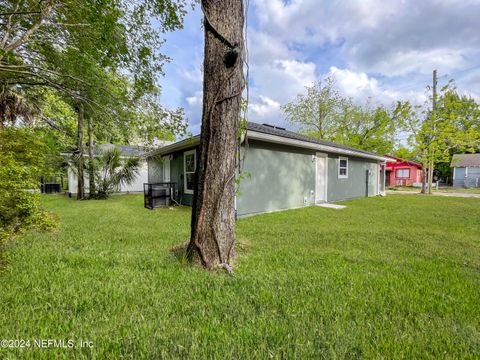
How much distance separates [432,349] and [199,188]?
2.51 m

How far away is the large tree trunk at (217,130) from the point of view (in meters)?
2.79

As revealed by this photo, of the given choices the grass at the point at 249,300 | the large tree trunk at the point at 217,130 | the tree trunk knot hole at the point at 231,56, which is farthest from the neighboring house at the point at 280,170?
the grass at the point at 249,300

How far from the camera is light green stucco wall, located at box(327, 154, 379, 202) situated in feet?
33.7

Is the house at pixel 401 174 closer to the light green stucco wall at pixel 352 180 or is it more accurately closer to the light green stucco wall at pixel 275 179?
the light green stucco wall at pixel 352 180

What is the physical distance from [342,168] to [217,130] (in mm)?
9830

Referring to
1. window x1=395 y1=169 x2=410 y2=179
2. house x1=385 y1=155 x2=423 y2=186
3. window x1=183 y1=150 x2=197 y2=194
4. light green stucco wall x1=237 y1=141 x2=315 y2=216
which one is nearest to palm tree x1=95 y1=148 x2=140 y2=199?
window x1=183 y1=150 x2=197 y2=194

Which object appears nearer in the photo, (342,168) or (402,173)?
(342,168)

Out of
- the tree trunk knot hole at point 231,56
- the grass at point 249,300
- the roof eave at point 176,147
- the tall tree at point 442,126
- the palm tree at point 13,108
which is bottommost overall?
the grass at point 249,300

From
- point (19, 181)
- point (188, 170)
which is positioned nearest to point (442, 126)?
point (188, 170)

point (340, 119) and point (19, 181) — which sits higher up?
point (340, 119)

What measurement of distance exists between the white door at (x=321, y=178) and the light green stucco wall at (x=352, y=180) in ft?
1.14

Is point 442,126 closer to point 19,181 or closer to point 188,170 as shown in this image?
point 188,170

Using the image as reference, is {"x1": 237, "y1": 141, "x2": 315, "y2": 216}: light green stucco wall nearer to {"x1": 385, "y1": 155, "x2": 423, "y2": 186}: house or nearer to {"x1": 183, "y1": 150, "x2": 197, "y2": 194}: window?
{"x1": 183, "y1": 150, "x2": 197, "y2": 194}: window

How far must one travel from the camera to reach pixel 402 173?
90.1 ft
